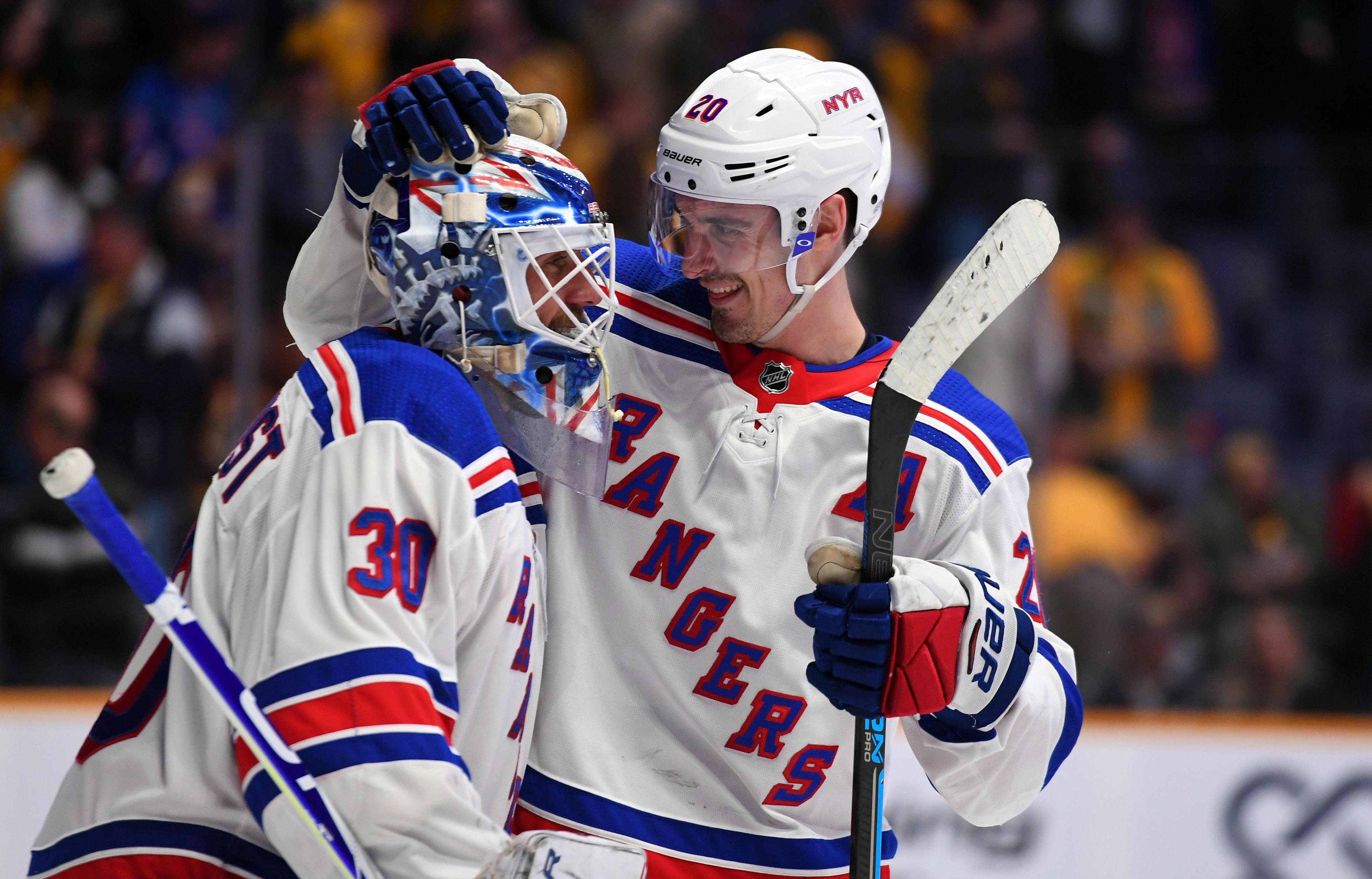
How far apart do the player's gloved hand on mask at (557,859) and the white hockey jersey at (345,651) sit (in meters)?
0.02

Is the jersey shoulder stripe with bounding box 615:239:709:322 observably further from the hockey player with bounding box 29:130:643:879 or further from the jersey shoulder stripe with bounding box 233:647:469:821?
the jersey shoulder stripe with bounding box 233:647:469:821

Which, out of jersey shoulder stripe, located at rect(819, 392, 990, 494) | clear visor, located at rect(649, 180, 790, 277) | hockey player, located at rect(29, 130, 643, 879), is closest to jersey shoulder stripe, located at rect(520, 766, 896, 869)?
hockey player, located at rect(29, 130, 643, 879)

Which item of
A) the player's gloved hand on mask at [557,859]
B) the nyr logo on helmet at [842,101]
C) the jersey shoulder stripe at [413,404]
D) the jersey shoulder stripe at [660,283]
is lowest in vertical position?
the player's gloved hand on mask at [557,859]

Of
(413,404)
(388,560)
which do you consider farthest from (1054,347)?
(388,560)

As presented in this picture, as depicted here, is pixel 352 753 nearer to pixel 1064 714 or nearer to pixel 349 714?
pixel 349 714

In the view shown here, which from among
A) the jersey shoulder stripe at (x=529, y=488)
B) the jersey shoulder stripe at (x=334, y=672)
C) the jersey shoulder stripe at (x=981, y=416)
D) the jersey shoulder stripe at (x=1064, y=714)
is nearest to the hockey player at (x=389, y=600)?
the jersey shoulder stripe at (x=334, y=672)

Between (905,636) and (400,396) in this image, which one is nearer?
(400,396)

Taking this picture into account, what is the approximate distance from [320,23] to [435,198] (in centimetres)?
435

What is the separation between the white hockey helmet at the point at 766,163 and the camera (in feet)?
6.90

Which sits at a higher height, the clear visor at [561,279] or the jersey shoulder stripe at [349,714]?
the clear visor at [561,279]

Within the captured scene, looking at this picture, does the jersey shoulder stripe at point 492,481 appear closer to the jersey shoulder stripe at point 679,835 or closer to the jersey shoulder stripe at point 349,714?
the jersey shoulder stripe at point 349,714

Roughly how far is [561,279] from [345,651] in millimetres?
566

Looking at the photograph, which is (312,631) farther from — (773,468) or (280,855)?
(773,468)

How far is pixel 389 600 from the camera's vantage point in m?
1.56
